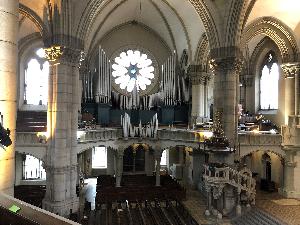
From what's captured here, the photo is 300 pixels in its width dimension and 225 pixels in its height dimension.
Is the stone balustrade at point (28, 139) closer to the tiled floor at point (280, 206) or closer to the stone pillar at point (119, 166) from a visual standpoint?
the stone pillar at point (119, 166)

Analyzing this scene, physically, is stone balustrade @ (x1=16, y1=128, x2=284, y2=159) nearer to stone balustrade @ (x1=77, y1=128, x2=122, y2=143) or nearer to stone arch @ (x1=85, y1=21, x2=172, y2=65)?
stone balustrade @ (x1=77, y1=128, x2=122, y2=143)

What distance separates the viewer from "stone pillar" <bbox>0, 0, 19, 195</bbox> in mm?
5031

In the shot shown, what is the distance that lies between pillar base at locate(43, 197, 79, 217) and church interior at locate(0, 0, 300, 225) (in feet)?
0.23

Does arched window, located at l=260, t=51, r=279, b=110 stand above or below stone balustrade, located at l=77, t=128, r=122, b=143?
above

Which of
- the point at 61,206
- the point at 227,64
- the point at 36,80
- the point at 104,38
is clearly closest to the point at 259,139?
the point at 227,64

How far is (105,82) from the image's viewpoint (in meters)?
23.8

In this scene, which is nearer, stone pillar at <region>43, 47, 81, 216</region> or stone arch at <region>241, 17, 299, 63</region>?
stone pillar at <region>43, 47, 81, 216</region>

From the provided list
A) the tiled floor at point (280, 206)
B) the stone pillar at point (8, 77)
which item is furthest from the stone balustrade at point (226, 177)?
the stone pillar at point (8, 77)

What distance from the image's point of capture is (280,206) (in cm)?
1716

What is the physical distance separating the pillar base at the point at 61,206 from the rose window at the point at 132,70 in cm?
1381

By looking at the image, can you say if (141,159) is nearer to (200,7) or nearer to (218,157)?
(218,157)

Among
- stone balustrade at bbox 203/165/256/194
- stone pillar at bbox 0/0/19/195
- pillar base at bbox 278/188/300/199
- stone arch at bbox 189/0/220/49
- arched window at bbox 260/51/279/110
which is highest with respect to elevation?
stone arch at bbox 189/0/220/49

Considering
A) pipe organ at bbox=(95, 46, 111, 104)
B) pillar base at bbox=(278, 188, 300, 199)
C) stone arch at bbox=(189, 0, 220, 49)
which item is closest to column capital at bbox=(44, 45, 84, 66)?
stone arch at bbox=(189, 0, 220, 49)

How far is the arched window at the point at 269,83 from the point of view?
23.4m
